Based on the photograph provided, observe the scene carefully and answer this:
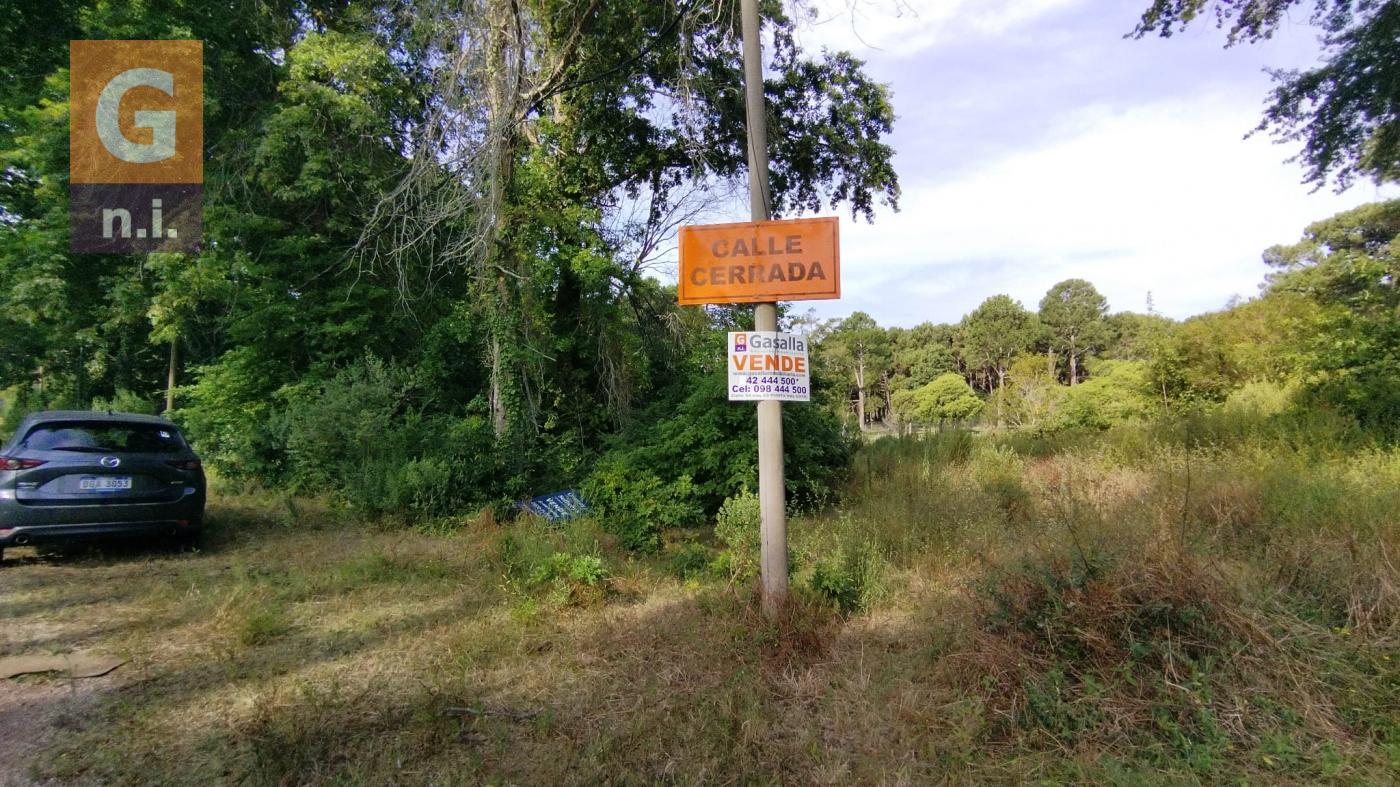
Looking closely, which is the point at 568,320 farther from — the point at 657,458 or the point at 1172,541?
the point at 1172,541

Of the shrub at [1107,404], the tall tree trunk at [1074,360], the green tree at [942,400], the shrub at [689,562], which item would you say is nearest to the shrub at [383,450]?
the shrub at [689,562]

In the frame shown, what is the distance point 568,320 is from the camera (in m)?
10.2

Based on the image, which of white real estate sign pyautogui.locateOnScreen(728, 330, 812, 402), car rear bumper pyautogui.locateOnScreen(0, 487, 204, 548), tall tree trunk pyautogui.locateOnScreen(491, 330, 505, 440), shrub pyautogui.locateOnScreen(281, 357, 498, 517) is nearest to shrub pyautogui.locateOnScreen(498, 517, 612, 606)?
shrub pyautogui.locateOnScreen(281, 357, 498, 517)

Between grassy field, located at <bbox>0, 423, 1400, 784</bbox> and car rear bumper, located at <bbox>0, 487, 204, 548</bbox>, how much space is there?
37cm

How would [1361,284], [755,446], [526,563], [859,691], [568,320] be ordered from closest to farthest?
[859,691], [526,563], [755,446], [1361,284], [568,320]

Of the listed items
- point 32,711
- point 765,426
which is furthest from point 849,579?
point 32,711

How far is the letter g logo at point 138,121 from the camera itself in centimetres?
1023

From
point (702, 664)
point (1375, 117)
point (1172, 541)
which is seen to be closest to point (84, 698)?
point (702, 664)

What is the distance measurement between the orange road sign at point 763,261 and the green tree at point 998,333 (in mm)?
48161

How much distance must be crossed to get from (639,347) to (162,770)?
318 inches

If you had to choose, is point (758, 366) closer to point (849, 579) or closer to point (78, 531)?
point (849, 579)

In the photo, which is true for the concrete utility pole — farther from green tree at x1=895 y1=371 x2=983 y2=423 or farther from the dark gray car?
green tree at x1=895 y1=371 x2=983 y2=423

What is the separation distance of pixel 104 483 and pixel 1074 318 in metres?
59.2

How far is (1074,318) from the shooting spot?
5066 centimetres
